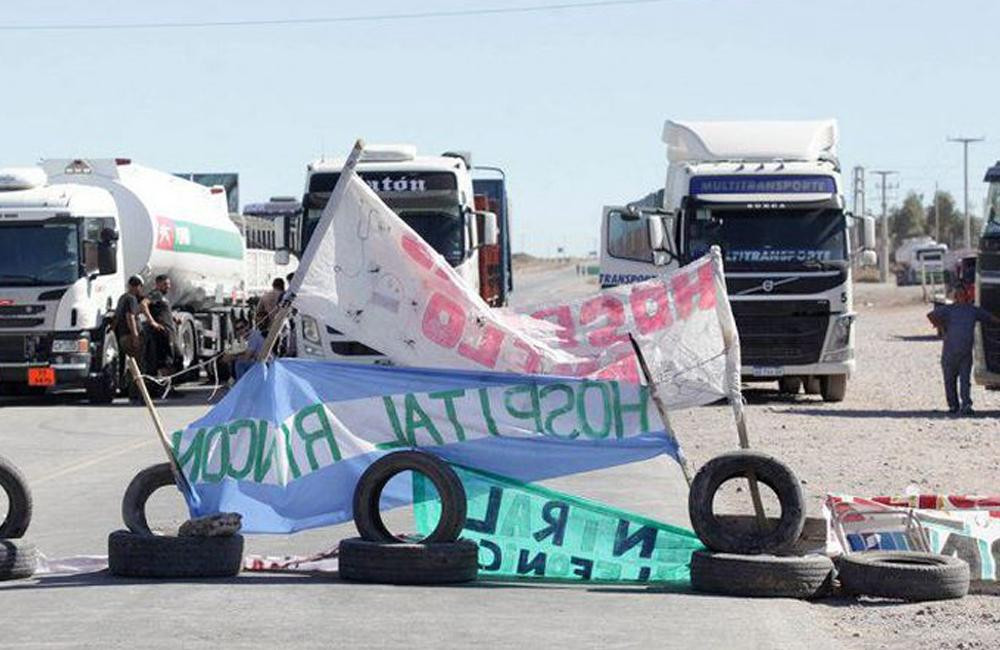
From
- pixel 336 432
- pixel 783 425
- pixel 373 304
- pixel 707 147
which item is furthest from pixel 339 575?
pixel 707 147

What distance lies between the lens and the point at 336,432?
38.6 ft

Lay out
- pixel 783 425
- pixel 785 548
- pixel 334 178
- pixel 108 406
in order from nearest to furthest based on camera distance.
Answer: pixel 785 548, pixel 783 425, pixel 334 178, pixel 108 406

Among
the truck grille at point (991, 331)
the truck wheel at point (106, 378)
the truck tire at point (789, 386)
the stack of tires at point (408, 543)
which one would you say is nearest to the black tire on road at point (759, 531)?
the stack of tires at point (408, 543)

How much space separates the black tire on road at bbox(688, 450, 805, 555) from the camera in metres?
10.9

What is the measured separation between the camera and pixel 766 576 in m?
10.7

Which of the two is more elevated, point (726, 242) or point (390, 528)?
point (726, 242)

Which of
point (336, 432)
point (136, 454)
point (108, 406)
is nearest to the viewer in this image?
point (336, 432)

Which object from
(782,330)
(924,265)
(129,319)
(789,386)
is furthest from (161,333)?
(924,265)

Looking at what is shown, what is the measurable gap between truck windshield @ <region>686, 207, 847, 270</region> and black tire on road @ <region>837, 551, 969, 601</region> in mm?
17217

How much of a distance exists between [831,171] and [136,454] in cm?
1167

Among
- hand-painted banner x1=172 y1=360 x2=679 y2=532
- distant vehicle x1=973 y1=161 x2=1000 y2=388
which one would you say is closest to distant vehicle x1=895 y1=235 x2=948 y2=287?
distant vehicle x1=973 y1=161 x2=1000 y2=388

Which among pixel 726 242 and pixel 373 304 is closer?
pixel 373 304

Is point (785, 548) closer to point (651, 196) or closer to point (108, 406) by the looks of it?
point (108, 406)

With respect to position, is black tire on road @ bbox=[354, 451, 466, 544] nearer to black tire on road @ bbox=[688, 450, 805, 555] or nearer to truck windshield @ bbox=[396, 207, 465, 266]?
black tire on road @ bbox=[688, 450, 805, 555]
